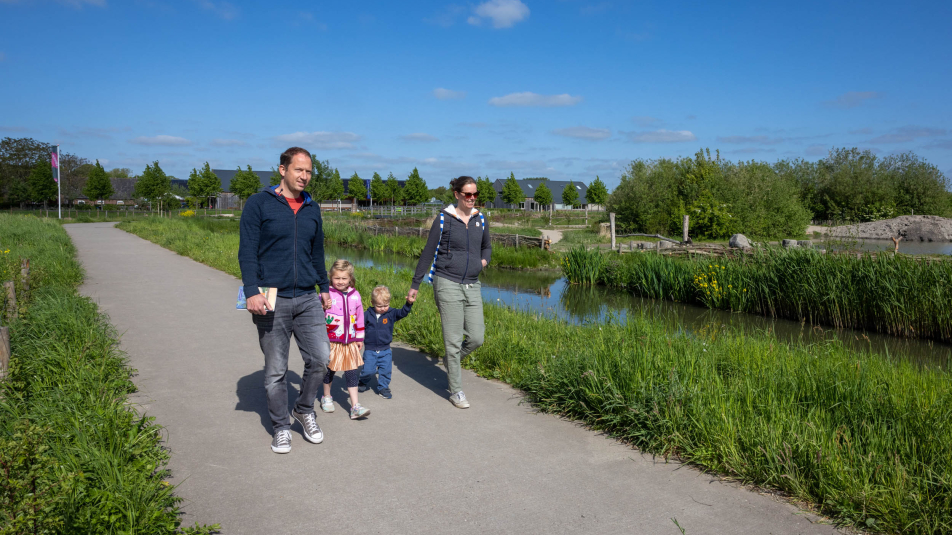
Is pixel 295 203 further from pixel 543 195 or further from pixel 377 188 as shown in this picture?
pixel 543 195

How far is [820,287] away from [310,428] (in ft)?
34.6

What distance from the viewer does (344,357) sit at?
15.7ft

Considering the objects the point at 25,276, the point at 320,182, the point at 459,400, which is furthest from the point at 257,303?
the point at 320,182

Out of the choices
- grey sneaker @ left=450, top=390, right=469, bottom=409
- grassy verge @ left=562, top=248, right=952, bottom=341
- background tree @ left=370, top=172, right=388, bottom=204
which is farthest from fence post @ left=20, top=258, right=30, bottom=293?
background tree @ left=370, top=172, right=388, bottom=204

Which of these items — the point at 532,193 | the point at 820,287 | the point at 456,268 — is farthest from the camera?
the point at 532,193

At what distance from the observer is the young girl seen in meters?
4.75

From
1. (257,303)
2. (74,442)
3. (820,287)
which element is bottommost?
(74,442)

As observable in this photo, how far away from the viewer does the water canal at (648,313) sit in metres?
9.16

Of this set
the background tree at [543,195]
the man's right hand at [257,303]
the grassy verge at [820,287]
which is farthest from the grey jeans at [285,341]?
the background tree at [543,195]

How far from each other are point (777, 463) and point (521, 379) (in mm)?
2405

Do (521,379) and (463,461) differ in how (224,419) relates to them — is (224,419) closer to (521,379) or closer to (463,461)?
(463,461)

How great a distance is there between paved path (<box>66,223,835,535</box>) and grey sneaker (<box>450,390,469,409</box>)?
2.3 inches

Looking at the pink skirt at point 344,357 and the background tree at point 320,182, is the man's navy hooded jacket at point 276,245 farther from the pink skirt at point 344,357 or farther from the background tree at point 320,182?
the background tree at point 320,182

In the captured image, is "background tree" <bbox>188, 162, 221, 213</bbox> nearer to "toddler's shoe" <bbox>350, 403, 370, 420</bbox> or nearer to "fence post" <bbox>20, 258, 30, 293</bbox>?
"fence post" <bbox>20, 258, 30, 293</bbox>
